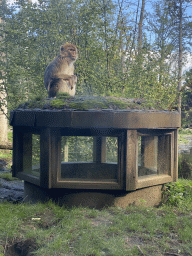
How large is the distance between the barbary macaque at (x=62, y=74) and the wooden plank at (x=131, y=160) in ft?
6.21

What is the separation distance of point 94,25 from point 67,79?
13.5 ft

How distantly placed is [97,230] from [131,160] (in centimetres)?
140

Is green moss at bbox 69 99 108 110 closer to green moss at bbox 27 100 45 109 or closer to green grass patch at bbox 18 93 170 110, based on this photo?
green grass patch at bbox 18 93 170 110

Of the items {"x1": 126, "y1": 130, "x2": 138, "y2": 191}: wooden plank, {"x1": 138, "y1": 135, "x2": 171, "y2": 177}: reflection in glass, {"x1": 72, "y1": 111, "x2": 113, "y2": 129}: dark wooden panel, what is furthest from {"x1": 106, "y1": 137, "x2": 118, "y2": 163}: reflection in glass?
{"x1": 72, "y1": 111, "x2": 113, "y2": 129}: dark wooden panel

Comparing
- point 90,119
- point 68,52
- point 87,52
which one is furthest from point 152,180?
point 87,52

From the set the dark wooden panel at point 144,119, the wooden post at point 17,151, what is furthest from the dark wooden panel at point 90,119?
the wooden post at point 17,151

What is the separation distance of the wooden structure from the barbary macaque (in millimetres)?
983

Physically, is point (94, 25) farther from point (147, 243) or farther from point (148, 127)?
point (147, 243)

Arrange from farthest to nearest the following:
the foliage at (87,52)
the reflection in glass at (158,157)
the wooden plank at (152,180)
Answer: the foliage at (87,52)
the reflection in glass at (158,157)
the wooden plank at (152,180)

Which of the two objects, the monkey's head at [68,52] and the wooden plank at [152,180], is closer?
the wooden plank at [152,180]

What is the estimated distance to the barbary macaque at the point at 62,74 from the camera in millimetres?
5754

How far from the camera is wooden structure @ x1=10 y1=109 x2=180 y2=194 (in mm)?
4699

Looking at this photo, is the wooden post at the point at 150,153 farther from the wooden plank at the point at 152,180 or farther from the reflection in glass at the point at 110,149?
the reflection in glass at the point at 110,149

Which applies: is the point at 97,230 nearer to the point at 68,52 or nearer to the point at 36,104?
the point at 36,104
